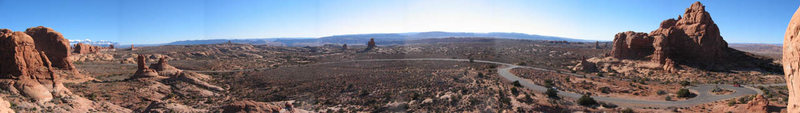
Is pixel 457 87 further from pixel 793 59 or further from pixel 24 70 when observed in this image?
pixel 24 70

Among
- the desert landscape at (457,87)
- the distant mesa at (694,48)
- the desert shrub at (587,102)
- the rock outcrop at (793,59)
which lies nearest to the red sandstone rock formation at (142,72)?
the desert landscape at (457,87)

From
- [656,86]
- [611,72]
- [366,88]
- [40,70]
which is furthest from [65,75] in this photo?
[611,72]

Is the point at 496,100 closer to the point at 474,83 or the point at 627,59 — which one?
the point at 474,83

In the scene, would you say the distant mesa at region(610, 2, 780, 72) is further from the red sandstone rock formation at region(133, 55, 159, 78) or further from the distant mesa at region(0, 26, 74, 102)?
the red sandstone rock formation at region(133, 55, 159, 78)

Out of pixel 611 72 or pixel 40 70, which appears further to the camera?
pixel 611 72

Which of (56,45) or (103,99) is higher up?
(56,45)

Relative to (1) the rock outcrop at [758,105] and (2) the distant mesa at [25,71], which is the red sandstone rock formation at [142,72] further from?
(1) the rock outcrop at [758,105]

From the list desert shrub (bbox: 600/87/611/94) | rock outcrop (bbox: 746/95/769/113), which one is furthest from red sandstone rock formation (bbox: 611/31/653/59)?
rock outcrop (bbox: 746/95/769/113)
